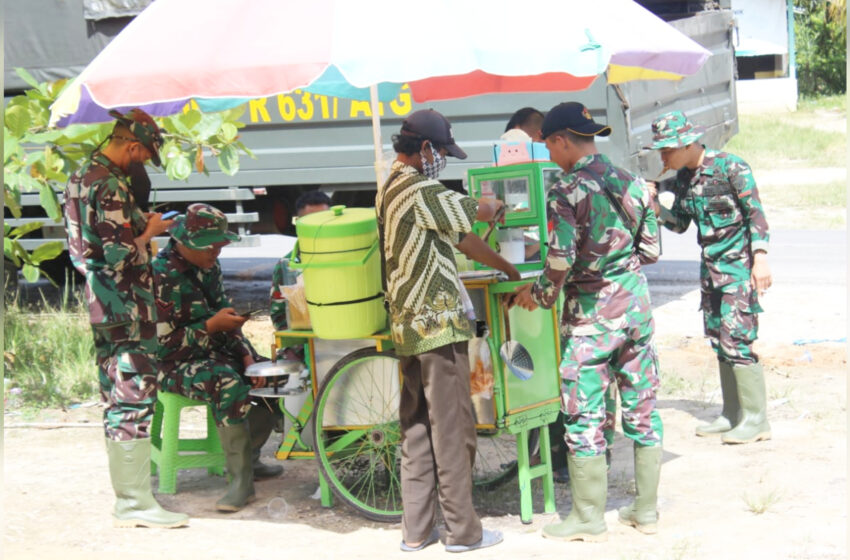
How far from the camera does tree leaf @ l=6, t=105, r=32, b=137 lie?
6535mm

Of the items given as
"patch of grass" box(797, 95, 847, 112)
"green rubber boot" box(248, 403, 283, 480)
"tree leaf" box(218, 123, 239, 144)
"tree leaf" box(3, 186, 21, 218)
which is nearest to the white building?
"patch of grass" box(797, 95, 847, 112)

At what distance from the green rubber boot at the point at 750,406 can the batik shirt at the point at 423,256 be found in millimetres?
2229

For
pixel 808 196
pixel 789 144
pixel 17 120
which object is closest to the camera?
pixel 17 120

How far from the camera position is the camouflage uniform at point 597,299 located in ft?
15.8

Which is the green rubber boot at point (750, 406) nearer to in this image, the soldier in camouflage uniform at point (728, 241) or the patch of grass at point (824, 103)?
the soldier in camouflage uniform at point (728, 241)

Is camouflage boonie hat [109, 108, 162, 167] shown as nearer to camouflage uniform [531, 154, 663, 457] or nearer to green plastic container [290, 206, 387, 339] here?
green plastic container [290, 206, 387, 339]

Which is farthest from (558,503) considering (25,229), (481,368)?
(25,229)

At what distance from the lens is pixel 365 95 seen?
6738 millimetres

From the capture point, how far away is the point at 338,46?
425cm

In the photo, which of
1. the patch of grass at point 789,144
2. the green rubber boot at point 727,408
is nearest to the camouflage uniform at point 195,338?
the green rubber boot at point 727,408

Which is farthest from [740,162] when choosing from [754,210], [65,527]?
[65,527]

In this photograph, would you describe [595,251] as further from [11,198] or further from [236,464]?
[11,198]

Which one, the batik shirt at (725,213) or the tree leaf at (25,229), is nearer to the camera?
the batik shirt at (725,213)

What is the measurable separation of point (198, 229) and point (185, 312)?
443mm
